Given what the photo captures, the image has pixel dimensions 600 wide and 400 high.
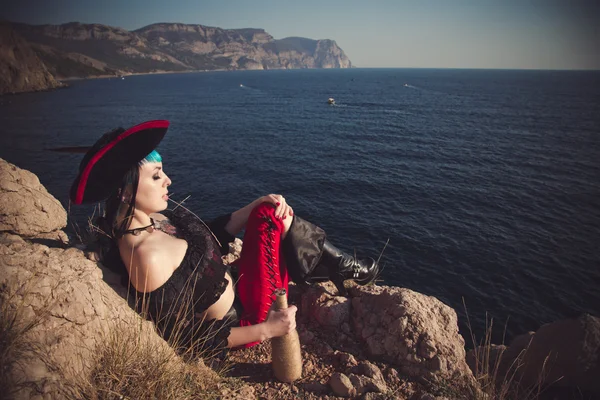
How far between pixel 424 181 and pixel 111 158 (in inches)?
1109

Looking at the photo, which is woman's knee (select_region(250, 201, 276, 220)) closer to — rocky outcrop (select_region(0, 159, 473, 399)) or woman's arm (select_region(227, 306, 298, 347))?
woman's arm (select_region(227, 306, 298, 347))

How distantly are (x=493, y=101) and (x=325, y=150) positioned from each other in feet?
199

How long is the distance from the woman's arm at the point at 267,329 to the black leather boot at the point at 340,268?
3.52ft

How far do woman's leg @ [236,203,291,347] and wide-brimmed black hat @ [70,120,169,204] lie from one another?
1.24m

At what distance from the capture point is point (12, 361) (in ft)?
5.63

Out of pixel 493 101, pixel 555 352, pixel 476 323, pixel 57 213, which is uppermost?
pixel 493 101

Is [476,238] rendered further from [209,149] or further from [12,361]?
[209,149]

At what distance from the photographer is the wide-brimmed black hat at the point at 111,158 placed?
2.09m

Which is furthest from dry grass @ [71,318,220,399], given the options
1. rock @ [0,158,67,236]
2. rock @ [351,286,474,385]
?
rock @ [0,158,67,236]

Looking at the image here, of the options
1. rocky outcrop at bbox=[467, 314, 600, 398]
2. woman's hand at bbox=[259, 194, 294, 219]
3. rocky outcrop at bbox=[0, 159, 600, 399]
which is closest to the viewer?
rocky outcrop at bbox=[0, 159, 600, 399]

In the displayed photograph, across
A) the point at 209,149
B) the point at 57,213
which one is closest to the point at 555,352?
the point at 57,213

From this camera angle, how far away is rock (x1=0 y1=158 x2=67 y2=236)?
376 centimetres

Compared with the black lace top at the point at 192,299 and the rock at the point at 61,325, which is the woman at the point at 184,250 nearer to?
the black lace top at the point at 192,299

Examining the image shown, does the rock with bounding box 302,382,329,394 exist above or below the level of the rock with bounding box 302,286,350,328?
below
